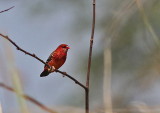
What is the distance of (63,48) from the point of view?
3.64 m

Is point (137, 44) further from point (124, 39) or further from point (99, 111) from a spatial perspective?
point (99, 111)

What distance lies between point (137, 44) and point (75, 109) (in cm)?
394

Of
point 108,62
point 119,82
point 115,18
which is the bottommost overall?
point 108,62

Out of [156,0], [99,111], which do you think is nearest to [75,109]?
[99,111]

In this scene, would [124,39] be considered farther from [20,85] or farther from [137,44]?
[20,85]

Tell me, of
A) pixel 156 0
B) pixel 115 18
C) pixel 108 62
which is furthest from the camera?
pixel 156 0

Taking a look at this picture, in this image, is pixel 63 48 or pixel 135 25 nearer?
pixel 63 48

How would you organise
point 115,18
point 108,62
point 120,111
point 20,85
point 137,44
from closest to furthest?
1. point 20,85
2. point 120,111
3. point 108,62
4. point 115,18
5. point 137,44

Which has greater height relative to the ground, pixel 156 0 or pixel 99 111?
pixel 156 0

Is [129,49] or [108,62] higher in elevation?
[129,49]

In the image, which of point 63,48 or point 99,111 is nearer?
point 99,111

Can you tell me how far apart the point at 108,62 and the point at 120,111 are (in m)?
0.25

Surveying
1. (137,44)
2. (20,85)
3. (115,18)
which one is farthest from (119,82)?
(20,85)

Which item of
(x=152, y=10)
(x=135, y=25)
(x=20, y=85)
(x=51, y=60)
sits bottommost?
(x=20, y=85)
